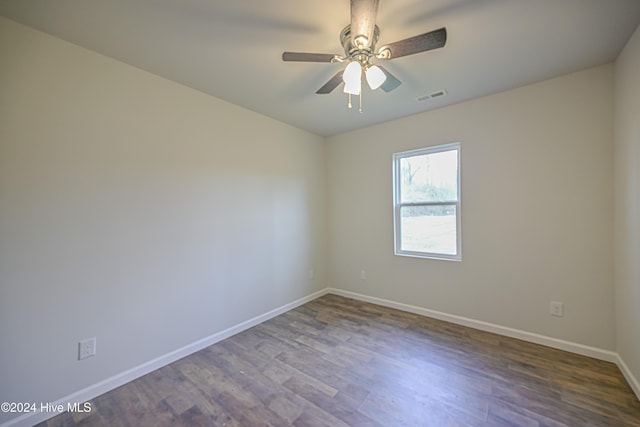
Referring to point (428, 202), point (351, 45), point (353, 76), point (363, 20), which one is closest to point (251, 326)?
point (428, 202)

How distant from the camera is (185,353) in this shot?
2.34 m

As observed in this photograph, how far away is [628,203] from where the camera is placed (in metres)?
1.86

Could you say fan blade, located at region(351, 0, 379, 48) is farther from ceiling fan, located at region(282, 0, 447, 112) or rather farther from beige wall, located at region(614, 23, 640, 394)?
beige wall, located at region(614, 23, 640, 394)

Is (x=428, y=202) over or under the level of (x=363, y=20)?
under

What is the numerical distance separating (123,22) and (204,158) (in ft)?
3.77

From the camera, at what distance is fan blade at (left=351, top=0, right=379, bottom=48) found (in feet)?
4.23

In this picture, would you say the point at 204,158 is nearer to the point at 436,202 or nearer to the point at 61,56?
the point at 61,56

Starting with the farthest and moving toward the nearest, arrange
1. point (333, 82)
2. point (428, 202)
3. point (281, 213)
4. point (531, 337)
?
Answer: point (281, 213)
point (428, 202)
point (531, 337)
point (333, 82)

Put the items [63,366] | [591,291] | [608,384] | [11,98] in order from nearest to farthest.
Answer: [11,98] → [63,366] → [608,384] → [591,291]

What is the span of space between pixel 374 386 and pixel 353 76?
7.23 feet

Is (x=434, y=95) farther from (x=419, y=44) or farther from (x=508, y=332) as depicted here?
(x=508, y=332)

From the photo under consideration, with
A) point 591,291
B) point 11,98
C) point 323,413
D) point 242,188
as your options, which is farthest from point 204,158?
point 591,291

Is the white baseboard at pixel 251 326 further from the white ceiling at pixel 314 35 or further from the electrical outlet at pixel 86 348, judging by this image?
the white ceiling at pixel 314 35

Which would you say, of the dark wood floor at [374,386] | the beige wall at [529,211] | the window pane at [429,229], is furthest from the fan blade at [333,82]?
the dark wood floor at [374,386]
